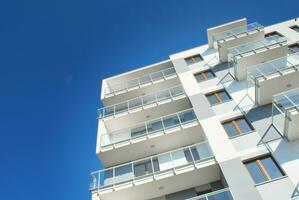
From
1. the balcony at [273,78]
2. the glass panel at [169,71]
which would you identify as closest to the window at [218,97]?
the balcony at [273,78]

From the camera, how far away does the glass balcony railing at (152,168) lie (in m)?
17.7

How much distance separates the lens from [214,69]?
25.4m

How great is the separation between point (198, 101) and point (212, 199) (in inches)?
328

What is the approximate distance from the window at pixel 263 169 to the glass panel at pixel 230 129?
2.38 metres

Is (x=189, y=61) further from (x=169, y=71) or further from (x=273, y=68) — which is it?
(x=273, y=68)

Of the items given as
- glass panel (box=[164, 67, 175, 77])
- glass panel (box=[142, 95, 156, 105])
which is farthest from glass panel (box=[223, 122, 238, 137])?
glass panel (box=[164, 67, 175, 77])

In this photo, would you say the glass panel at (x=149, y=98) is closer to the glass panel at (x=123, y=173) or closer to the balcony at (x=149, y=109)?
the balcony at (x=149, y=109)

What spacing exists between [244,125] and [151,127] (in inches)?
255

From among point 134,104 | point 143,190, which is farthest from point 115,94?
point 143,190

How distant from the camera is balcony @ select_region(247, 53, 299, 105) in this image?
19000 millimetres

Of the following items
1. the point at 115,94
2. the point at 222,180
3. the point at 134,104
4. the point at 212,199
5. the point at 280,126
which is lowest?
the point at 212,199

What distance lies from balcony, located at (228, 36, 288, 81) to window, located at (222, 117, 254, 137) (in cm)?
416

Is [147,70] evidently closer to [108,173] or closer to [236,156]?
[108,173]

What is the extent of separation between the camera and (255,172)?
1594 centimetres
